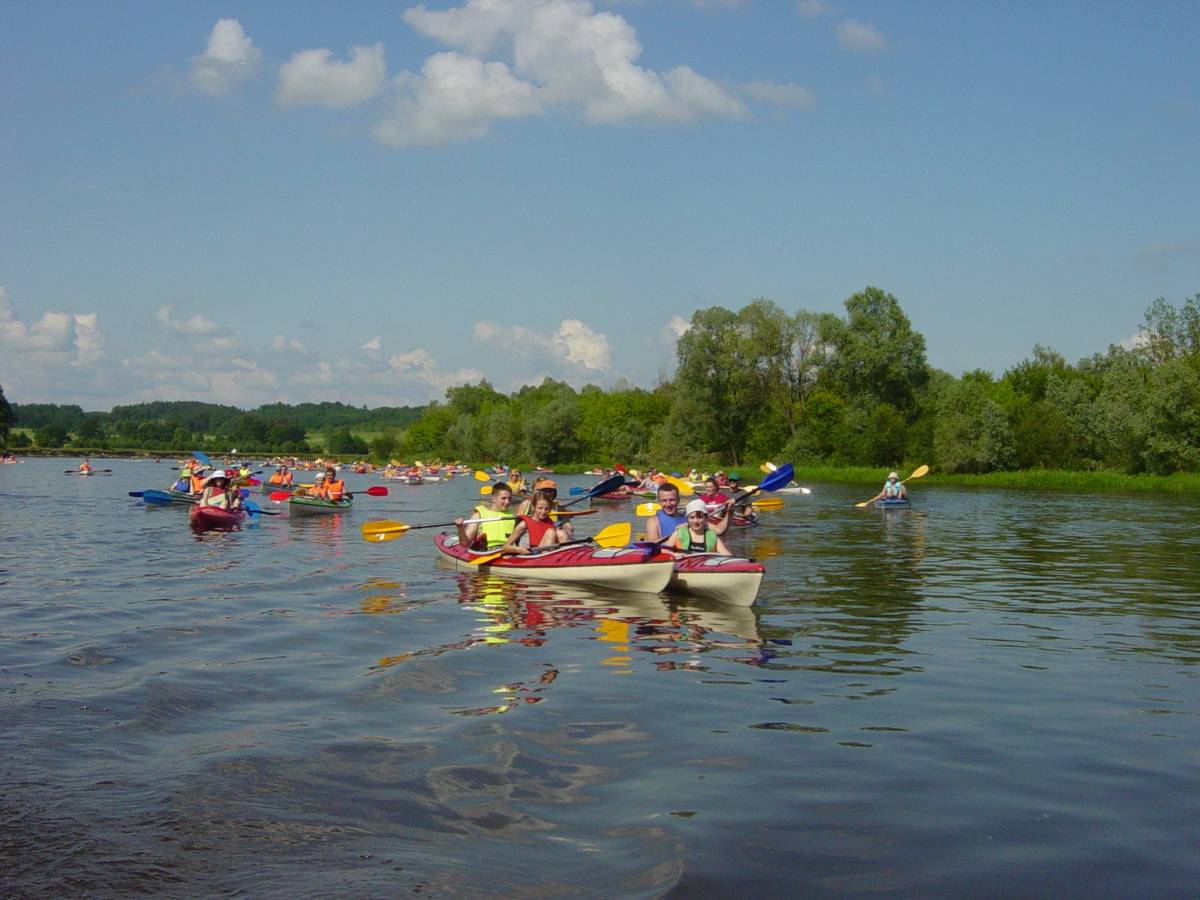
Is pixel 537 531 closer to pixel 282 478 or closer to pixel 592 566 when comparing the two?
pixel 592 566

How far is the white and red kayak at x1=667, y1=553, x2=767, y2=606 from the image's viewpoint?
12.4m

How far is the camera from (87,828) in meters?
5.20

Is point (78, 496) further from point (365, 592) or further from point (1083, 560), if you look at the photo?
point (1083, 560)

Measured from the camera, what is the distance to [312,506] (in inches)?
1162

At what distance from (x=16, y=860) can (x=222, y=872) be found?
95 centimetres

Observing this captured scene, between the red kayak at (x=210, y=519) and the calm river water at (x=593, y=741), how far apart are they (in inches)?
366

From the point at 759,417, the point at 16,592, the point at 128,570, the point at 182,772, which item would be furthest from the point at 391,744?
the point at 759,417

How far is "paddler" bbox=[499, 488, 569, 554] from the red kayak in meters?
11.3

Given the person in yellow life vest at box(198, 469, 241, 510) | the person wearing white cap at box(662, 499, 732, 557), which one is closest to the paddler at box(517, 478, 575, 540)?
the person wearing white cap at box(662, 499, 732, 557)

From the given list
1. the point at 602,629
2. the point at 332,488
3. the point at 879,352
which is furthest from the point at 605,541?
the point at 879,352

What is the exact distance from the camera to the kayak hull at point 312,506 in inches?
1144

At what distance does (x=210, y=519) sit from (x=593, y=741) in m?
19.3

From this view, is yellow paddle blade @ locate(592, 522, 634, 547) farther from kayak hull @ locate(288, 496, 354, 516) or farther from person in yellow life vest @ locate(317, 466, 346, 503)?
person in yellow life vest @ locate(317, 466, 346, 503)

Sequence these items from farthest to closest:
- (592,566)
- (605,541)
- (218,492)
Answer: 1. (218,492)
2. (605,541)
3. (592,566)
